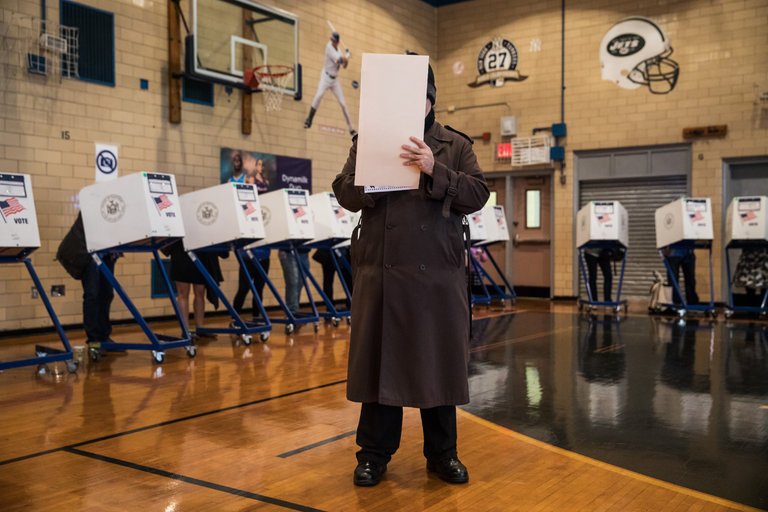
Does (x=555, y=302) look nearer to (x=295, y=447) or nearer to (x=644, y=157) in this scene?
(x=644, y=157)

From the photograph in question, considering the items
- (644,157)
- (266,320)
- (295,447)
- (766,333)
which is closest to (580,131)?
(644,157)

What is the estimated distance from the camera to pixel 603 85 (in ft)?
42.2

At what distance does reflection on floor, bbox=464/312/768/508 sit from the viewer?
3.36 meters

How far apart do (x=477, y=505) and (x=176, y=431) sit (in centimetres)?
185

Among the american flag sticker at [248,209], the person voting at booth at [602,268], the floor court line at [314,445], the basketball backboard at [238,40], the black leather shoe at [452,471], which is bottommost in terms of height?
the floor court line at [314,445]

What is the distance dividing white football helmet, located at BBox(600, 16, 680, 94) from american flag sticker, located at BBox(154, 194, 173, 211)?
362 inches

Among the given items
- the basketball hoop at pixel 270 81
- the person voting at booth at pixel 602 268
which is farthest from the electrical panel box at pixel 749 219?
the basketball hoop at pixel 270 81

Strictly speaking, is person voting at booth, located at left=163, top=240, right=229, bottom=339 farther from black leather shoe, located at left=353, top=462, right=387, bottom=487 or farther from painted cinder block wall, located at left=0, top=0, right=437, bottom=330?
black leather shoe, located at left=353, top=462, right=387, bottom=487

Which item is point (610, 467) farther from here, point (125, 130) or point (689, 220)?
point (689, 220)

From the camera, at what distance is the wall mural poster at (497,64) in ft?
45.3

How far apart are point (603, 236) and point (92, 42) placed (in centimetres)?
739

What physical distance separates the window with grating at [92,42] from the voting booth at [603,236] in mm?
6930

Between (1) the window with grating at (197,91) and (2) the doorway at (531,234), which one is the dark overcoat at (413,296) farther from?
(2) the doorway at (531,234)

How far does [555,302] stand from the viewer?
42.3ft
